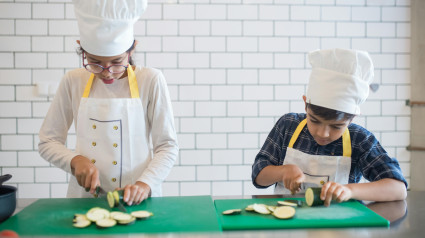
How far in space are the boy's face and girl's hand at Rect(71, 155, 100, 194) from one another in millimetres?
807

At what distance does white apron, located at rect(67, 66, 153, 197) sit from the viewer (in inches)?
67.3

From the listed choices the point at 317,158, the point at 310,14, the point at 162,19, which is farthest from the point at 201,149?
the point at 317,158

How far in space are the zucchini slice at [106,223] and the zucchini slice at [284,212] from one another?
1.53ft

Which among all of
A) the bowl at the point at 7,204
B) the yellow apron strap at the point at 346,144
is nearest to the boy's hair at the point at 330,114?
the yellow apron strap at the point at 346,144

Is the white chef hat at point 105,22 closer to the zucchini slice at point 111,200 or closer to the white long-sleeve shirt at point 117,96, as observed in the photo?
the white long-sleeve shirt at point 117,96

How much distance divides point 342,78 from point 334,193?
0.40 m

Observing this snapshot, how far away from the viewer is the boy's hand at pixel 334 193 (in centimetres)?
139

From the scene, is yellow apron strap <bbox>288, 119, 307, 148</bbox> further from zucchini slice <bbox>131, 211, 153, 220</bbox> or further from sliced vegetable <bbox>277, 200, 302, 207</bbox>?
zucchini slice <bbox>131, 211, 153, 220</bbox>

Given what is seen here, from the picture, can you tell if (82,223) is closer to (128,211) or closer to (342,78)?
(128,211)

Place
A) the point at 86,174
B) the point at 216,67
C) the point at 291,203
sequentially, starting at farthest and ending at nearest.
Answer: the point at 216,67 < the point at 86,174 < the point at 291,203

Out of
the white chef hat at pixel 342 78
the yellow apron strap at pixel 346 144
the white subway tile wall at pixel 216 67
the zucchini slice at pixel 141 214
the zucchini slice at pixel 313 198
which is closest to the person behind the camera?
the zucchini slice at pixel 141 214

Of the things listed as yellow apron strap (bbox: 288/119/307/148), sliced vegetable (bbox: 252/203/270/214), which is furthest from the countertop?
yellow apron strap (bbox: 288/119/307/148)

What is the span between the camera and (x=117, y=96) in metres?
1.76

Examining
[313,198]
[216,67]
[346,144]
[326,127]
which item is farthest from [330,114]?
[216,67]
